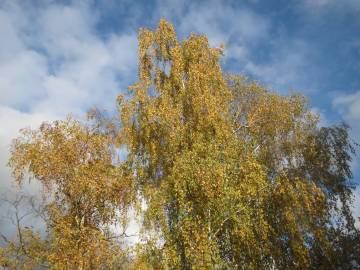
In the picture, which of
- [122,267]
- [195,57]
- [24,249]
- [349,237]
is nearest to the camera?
[122,267]

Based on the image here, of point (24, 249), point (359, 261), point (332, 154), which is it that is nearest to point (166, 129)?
point (24, 249)

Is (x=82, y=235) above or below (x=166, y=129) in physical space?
below

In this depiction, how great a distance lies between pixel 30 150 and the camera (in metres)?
22.2

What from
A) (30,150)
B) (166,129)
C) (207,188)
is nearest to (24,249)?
(30,150)

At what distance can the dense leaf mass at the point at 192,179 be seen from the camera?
16.2m

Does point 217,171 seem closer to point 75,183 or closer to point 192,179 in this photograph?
point 192,179

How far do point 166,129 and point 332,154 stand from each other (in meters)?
12.9

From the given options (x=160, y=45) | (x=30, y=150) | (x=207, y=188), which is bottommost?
(x=207, y=188)

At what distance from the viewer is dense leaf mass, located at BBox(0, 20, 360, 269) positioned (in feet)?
53.3

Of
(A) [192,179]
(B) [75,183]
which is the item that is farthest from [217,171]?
(B) [75,183]

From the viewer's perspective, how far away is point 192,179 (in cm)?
1666

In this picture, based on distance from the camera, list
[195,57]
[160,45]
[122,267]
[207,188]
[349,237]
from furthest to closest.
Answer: [349,237]
[160,45]
[195,57]
[122,267]
[207,188]

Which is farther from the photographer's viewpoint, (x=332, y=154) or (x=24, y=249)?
(x=332, y=154)

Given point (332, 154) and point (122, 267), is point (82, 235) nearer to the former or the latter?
point (122, 267)
